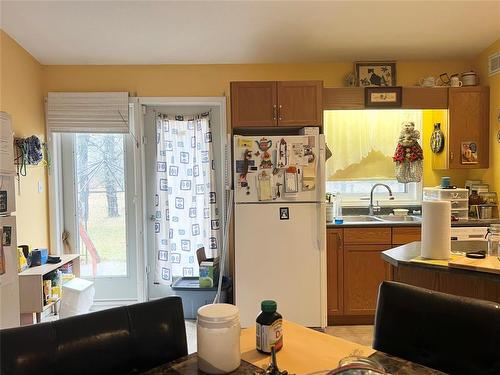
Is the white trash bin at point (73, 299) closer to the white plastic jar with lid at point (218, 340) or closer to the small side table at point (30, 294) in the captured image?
the small side table at point (30, 294)

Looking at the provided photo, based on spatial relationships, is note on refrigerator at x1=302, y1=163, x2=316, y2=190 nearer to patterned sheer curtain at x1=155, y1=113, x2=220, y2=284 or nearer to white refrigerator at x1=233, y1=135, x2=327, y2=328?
white refrigerator at x1=233, y1=135, x2=327, y2=328

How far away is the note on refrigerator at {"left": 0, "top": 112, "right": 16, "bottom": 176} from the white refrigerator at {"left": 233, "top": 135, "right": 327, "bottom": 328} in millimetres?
1531

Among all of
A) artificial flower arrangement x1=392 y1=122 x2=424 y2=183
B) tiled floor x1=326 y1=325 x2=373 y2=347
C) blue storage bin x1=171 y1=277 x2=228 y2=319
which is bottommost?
tiled floor x1=326 y1=325 x2=373 y2=347

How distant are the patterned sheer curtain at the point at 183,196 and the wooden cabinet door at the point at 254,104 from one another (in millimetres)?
648

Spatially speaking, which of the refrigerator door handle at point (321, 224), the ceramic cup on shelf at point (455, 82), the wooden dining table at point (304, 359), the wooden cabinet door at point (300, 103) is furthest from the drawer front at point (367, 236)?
the wooden dining table at point (304, 359)

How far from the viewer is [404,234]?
11.1ft

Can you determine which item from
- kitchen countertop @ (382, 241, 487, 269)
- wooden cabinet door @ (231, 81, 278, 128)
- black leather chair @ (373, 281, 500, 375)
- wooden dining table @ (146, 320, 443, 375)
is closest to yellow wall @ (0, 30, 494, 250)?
wooden cabinet door @ (231, 81, 278, 128)

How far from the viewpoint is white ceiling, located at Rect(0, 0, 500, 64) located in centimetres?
307

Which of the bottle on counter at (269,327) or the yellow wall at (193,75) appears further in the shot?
the yellow wall at (193,75)

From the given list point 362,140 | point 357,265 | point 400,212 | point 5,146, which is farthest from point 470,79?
point 5,146

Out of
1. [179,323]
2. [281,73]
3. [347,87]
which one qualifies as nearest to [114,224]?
[281,73]

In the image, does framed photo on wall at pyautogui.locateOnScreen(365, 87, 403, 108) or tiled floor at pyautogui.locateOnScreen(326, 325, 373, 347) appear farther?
framed photo on wall at pyautogui.locateOnScreen(365, 87, 403, 108)

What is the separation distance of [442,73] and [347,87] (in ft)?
3.38

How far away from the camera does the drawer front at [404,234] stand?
338 cm
